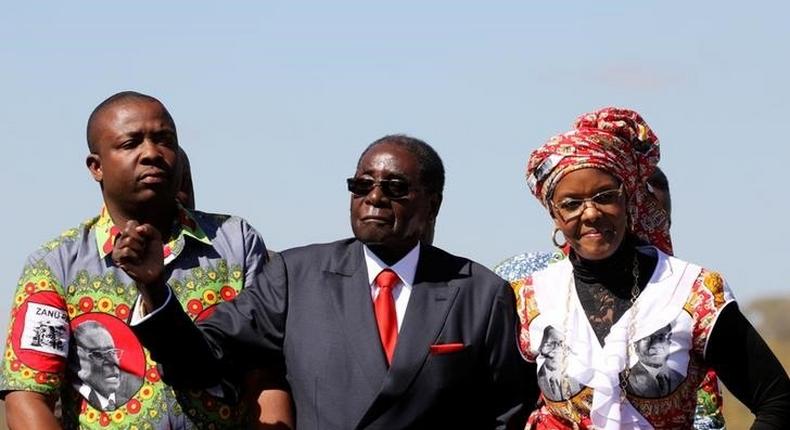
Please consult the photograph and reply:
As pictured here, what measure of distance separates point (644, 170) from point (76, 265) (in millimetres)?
2481

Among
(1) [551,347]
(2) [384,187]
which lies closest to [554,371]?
(1) [551,347]

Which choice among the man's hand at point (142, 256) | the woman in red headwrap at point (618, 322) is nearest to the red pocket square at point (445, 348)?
the woman in red headwrap at point (618, 322)

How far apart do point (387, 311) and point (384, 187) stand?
536 millimetres

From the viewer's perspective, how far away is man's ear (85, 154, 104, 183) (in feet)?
26.1

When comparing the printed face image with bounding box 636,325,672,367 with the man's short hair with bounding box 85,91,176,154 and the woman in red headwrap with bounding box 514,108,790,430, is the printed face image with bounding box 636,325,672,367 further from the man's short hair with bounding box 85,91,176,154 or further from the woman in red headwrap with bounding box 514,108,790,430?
the man's short hair with bounding box 85,91,176,154

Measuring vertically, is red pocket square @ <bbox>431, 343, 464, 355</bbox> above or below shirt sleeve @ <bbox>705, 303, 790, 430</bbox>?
above

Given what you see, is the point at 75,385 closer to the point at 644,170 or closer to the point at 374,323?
the point at 374,323

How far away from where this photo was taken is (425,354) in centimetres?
781

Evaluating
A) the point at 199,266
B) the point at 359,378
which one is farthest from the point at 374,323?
the point at 199,266

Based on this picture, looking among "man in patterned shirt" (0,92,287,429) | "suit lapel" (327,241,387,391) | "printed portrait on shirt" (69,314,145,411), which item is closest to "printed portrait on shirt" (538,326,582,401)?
"suit lapel" (327,241,387,391)

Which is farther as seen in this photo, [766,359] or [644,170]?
[644,170]

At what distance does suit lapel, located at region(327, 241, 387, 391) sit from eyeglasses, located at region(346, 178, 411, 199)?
0.33m

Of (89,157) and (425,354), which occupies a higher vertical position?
(89,157)

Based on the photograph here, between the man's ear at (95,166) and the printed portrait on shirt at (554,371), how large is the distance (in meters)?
2.02
